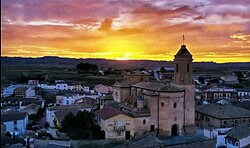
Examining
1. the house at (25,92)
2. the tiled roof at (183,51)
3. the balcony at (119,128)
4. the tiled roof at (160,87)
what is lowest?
the balcony at (119,128)

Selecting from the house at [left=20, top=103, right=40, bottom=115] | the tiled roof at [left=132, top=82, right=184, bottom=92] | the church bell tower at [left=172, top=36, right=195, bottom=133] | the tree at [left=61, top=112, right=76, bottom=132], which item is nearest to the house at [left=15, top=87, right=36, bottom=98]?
the house at [left=20, top=103, right=40, bottom=115]

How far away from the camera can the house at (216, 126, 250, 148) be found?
10.2 metres

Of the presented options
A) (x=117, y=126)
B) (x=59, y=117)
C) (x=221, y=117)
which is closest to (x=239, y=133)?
(x=221, y=117)

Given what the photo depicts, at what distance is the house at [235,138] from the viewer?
33.6 feet

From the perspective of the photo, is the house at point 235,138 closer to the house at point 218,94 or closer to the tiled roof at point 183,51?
the tiled roof at point 183,51

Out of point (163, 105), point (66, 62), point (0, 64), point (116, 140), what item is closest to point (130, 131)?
point (116, 140)

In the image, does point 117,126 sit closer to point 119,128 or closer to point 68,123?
point 119,128

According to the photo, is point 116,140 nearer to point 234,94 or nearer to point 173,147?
point 173,147

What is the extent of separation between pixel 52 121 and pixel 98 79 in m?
22.8

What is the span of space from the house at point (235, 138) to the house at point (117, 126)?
12.1 ft

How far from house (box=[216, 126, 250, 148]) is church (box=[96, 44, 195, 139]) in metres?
2.99

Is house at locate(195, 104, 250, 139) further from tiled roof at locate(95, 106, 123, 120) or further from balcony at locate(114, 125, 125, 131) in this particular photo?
tiled roof at locate(95, 106, 123, 120)

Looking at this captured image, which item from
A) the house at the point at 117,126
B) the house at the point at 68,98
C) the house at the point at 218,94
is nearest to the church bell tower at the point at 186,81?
the house at the point at 117,126

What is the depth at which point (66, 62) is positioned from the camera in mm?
73812
